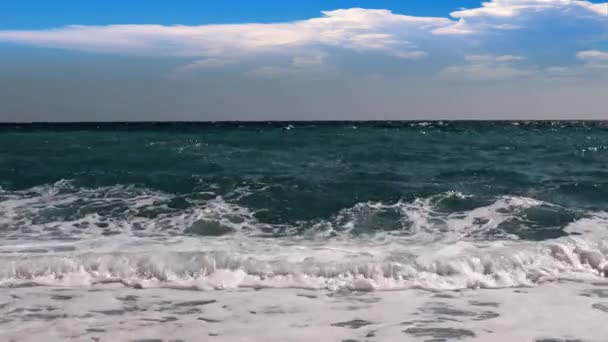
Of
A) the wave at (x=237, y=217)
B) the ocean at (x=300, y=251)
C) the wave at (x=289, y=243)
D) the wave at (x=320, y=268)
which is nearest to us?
the ocean at (x=300, y=251)

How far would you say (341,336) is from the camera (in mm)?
4758

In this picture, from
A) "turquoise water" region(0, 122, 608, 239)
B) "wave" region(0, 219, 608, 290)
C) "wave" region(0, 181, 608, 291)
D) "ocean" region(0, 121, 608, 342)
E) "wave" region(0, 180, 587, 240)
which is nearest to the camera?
"ocean" region(0, 121, 608, 342)

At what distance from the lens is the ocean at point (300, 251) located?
507 cm

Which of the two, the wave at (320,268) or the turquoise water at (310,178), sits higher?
the turquoise water at (310,178)

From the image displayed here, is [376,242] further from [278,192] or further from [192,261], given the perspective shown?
[278,192]

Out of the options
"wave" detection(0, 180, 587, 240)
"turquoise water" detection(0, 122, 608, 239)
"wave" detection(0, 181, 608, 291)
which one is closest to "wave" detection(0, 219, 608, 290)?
"wave" detection(0, 181, 608, 291)

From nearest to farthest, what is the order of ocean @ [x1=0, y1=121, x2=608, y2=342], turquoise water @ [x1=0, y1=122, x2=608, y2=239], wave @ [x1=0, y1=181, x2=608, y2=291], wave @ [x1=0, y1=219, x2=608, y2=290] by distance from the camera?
ocean @ [x1=0, y1=121, x2=608, y2=342] → wave @ [x1=0, y1=219, x2=608, y2=290] → wave @ [x1=0, y1=181, x2=608, y2=291] → turquoise water @ [x1=0, y1=122, x2=608, y2=239]

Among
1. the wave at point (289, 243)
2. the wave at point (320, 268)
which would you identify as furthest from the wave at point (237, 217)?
the wave at point (320, 268)

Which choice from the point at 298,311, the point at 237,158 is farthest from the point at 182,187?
the point at 298,311

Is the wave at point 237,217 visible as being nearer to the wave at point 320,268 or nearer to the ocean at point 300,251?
the ocean at point 300,251

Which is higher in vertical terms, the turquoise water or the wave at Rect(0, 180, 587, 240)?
the turquoise water

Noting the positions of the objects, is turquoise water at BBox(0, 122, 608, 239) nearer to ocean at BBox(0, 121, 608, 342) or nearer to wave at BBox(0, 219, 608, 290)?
ocean at BBox(0, 121, 608, 342)

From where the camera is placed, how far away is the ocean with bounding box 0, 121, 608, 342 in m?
5.07

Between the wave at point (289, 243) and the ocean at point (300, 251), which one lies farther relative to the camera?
the wave at point (289, 243)
